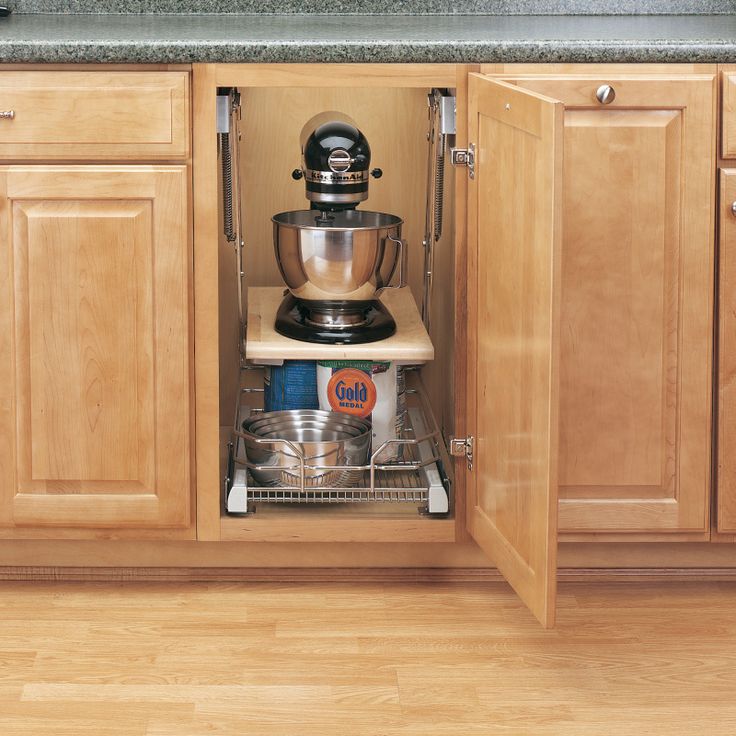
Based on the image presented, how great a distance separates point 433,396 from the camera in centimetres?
267

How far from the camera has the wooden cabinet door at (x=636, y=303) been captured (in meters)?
1.96

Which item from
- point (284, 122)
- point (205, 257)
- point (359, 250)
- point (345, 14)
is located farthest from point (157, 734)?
point (345, 14)

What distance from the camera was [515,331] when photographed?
72.2 inches

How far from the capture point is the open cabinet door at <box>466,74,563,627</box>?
168 cm

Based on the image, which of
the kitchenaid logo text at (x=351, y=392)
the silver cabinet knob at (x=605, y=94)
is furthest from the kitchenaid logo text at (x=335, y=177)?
the silver cabinet knob at (x=605, y=94)

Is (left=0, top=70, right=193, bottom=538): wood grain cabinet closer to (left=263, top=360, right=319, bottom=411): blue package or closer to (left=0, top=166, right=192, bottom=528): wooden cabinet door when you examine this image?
(left=0, top=166, right=192, bottom=528): wooden cabinet door

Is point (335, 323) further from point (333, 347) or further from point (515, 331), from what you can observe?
point (515, 331)

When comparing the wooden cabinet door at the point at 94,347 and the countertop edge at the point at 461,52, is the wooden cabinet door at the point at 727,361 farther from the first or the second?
the wooden cabinet door at the point at 94,347

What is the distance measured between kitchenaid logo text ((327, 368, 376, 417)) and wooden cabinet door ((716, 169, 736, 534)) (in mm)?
627

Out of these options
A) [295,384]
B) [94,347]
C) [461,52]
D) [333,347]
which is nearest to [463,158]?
[461,52]

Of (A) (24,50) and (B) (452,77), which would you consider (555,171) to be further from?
(A) (24,50)

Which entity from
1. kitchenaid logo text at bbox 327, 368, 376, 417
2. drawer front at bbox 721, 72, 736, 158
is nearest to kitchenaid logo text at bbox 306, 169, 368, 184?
kitchenaid logo text at bbox 327, 368, 376, 417

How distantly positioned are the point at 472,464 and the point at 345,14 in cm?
108

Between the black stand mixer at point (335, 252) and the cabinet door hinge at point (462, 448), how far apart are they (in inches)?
9.8
